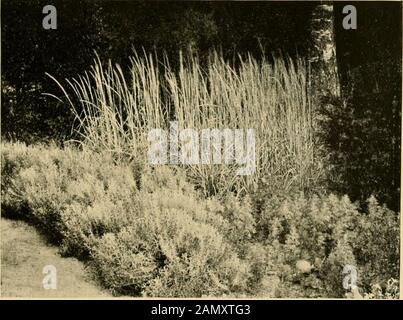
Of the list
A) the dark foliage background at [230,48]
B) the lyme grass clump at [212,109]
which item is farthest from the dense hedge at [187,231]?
the dark foliage background at [230,48]

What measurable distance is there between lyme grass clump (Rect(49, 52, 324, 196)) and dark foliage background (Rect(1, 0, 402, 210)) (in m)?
0.12

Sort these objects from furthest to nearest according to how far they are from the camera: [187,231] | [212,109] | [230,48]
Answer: [230,48] < [212,109] < [187,231]

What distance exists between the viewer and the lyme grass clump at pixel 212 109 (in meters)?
4.68

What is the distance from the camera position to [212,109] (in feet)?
15.6

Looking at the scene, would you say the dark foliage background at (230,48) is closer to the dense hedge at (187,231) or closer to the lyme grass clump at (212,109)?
the lyme grass clump at (212,109)

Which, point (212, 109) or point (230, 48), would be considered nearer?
point (212, 109)

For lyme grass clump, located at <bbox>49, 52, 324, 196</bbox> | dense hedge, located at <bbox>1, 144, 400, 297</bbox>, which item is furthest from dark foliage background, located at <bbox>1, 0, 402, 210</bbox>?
dense hedge, located at <bbox>1, 144, 400, 297</bbox>

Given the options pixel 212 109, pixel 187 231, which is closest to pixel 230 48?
pixel 212 109

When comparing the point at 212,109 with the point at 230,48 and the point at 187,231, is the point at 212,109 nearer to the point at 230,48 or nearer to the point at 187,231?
the point at 230,48

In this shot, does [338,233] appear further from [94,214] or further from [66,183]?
[66,183]

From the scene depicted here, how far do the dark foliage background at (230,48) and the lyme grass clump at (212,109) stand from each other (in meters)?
0.12

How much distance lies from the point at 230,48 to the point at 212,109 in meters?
0.53
